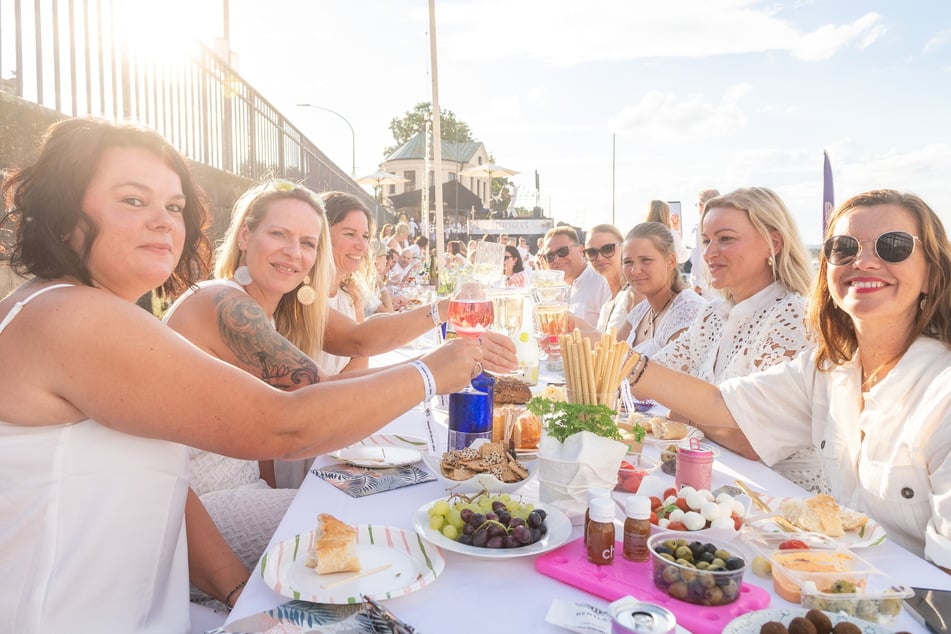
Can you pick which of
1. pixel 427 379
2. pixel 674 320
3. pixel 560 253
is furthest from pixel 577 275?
pixel 427 379

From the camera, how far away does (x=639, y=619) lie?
3.46 ft

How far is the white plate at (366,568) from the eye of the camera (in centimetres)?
130

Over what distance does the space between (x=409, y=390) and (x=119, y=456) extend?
2.22ft

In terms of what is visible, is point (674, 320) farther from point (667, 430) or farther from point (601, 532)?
point (601, 532)

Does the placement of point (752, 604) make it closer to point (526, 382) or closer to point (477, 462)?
point (477, 462)

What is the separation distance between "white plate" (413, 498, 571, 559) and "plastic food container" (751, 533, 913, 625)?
439 mm

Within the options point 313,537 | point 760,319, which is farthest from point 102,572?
point 760,319

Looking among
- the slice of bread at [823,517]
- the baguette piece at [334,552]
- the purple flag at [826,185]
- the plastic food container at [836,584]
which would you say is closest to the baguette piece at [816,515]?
the slice of bread at [823,517]

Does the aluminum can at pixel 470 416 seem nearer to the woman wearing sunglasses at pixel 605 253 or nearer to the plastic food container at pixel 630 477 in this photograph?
the plastic food container at pixel 630 477

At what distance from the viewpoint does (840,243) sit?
213 cm

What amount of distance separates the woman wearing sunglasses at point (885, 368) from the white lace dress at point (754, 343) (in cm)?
27

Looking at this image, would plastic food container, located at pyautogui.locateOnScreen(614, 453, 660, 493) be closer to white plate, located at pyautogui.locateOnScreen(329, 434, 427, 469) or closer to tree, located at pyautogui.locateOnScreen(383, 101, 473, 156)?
white plate, located at pyautogui.locateOnScreen(329, 434, 427, 469)

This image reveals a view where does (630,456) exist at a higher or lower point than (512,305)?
lower

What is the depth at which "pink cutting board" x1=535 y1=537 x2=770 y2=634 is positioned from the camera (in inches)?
48.3
